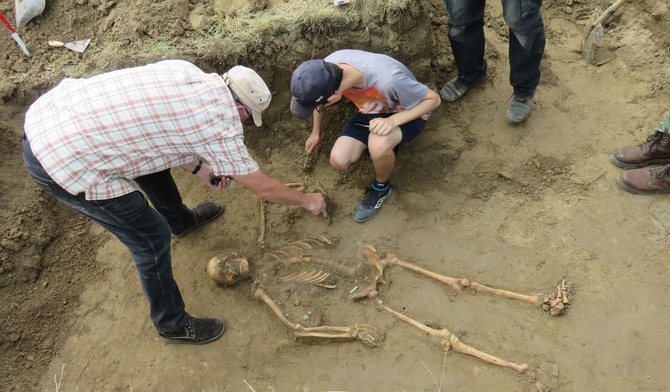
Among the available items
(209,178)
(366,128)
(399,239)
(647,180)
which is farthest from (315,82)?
(647,180)

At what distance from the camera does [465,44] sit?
382 cm

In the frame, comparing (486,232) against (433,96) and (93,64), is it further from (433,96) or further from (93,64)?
(93,64)

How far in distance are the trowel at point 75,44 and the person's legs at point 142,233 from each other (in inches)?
70.9

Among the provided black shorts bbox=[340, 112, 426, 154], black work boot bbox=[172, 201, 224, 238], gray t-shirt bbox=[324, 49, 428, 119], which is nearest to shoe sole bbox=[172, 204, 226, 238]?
black work boot bbox=[172, 201, 224, 238]

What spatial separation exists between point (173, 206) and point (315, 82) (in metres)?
1.52

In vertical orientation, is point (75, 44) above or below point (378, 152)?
above

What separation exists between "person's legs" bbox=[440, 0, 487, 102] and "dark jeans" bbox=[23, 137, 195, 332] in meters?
2.49

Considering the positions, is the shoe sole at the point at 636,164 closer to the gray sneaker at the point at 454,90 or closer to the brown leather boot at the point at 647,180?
the brown leather boot at the point at 647,180

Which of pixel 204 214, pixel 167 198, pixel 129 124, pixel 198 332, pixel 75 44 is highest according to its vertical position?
pixel 129 124

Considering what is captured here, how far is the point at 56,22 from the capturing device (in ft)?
13.3

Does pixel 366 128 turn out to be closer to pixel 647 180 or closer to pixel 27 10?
pixel 647 180

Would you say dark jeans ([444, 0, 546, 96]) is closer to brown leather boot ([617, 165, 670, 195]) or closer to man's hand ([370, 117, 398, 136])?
brown leather boot ([617, 165, 670, 195])

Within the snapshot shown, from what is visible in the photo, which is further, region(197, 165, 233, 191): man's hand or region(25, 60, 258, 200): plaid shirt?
region(197, 165, 233, 191): man's hand

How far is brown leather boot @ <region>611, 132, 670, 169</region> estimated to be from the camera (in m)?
3.49
